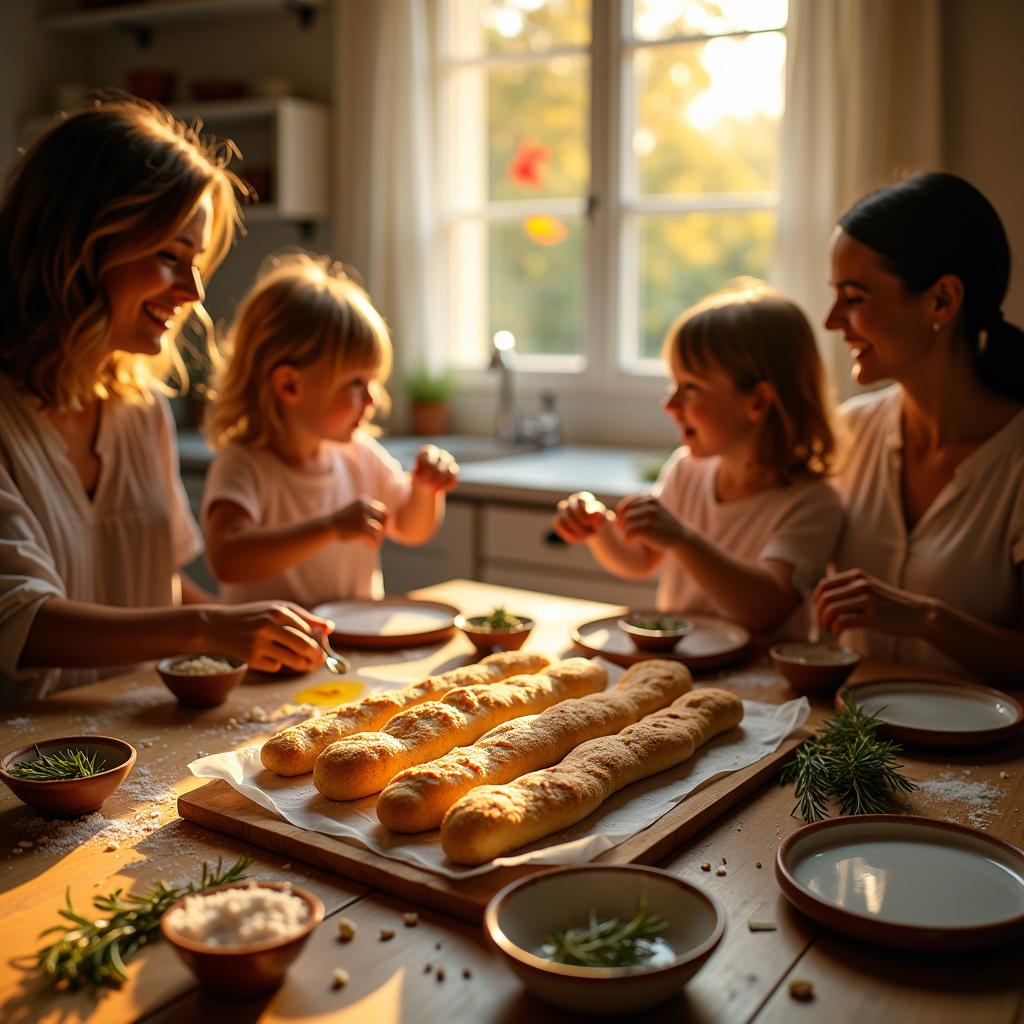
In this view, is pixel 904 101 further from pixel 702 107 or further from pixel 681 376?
pixel 681 376

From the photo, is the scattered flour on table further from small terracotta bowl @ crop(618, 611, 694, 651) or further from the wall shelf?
the wall shelf

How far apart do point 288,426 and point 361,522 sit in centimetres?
39

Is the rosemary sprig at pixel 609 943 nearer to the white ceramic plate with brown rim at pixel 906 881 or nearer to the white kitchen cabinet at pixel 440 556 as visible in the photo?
the white ceramic plate with brown rim at pixel 906 881

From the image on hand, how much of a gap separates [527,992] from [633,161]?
3302 mm

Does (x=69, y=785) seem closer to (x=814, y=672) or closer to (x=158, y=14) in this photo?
(x=814, y=672)

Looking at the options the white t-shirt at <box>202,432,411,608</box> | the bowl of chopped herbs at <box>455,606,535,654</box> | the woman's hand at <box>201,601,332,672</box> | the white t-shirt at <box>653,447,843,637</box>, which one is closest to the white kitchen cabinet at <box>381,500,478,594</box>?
the white t-shirt at <box>202,432,411,608</box>

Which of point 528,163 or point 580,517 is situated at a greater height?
point 528,163

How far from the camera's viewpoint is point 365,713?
133cm

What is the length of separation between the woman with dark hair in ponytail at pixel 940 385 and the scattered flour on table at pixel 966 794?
1.76 ft

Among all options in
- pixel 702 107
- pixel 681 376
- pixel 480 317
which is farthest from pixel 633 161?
pixel 681 376

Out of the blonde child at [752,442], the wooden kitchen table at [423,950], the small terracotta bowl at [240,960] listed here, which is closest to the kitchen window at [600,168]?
the blonde child at [752,442]

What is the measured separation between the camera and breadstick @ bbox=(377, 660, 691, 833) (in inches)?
42.3

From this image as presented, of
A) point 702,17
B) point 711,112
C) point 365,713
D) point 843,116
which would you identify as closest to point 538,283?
point 711,112

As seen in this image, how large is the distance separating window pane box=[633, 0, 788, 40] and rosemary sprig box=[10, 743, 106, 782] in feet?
9.95
